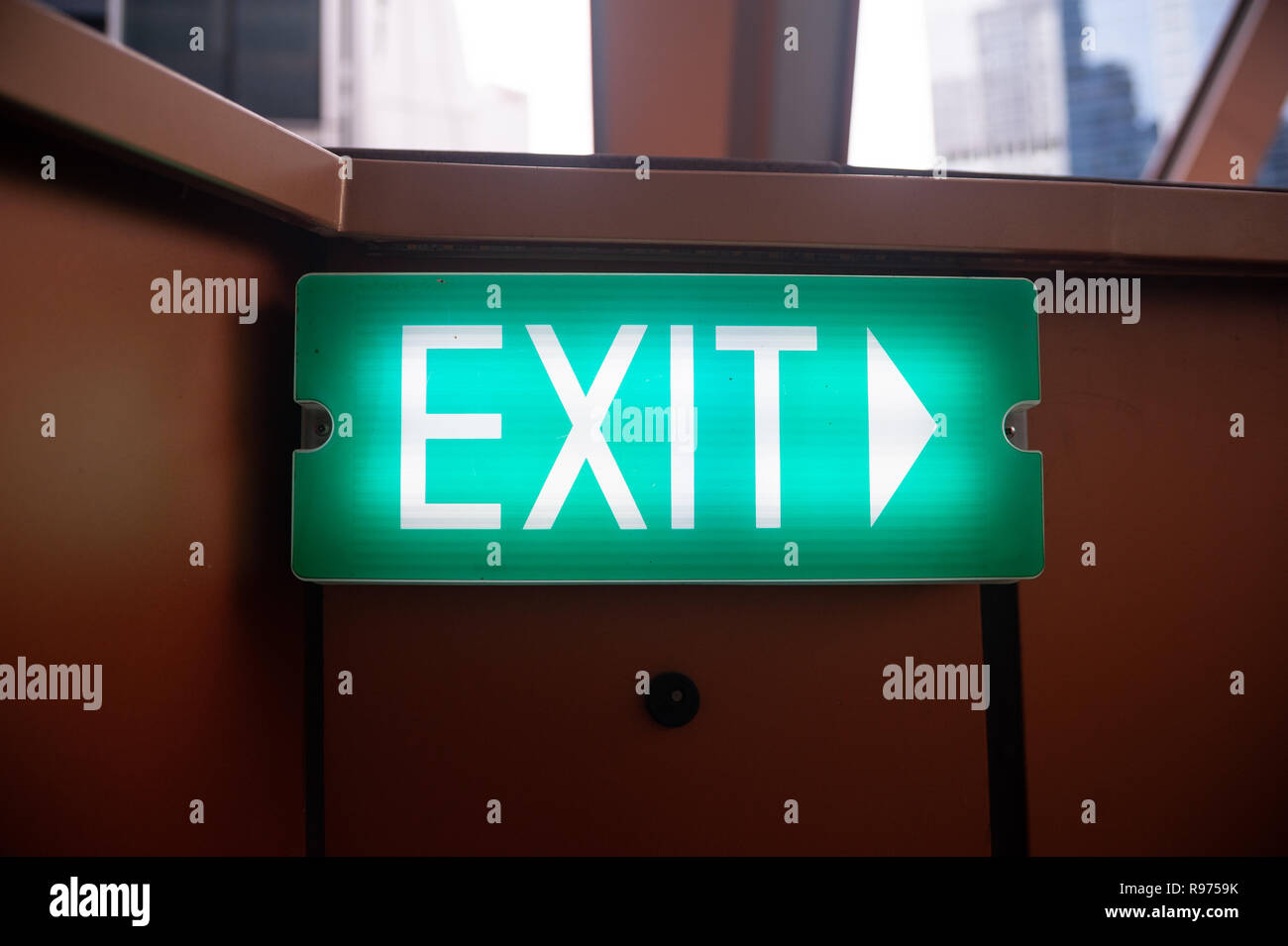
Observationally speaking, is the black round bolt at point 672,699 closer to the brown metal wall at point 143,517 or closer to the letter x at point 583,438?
the letter x at point 583,438

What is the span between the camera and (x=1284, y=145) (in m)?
2.75

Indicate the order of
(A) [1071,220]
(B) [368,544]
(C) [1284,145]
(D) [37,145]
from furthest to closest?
1. (C) [1284,145]
2. (A) [1071,220]
3. (B) [368,544]
4. (D) [37,145]

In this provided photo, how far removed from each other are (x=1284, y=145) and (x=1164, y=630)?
9.31ft

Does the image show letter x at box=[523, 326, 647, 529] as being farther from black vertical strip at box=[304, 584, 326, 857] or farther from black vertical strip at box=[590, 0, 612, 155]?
black vertical strip at box=[590, 0, 612, 155]

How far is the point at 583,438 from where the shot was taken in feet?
2.56

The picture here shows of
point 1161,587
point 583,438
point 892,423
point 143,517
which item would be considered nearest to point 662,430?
point 583,438

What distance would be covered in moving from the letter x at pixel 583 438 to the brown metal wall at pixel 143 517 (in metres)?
0.29

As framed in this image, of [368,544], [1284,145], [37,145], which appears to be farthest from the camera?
[1284,145]

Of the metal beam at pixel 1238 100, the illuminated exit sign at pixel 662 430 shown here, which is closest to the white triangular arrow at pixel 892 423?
the illuminated exit sign at pixel 662 430

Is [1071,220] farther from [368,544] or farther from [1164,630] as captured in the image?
[368,544]

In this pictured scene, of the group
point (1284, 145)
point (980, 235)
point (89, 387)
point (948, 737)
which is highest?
point (1284, 145)

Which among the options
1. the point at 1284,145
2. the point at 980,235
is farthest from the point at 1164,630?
the point at 1284,145

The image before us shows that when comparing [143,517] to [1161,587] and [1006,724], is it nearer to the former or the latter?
[1006,724]

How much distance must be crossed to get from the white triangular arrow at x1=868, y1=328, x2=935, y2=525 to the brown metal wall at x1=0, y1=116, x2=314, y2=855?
0.62 meters
